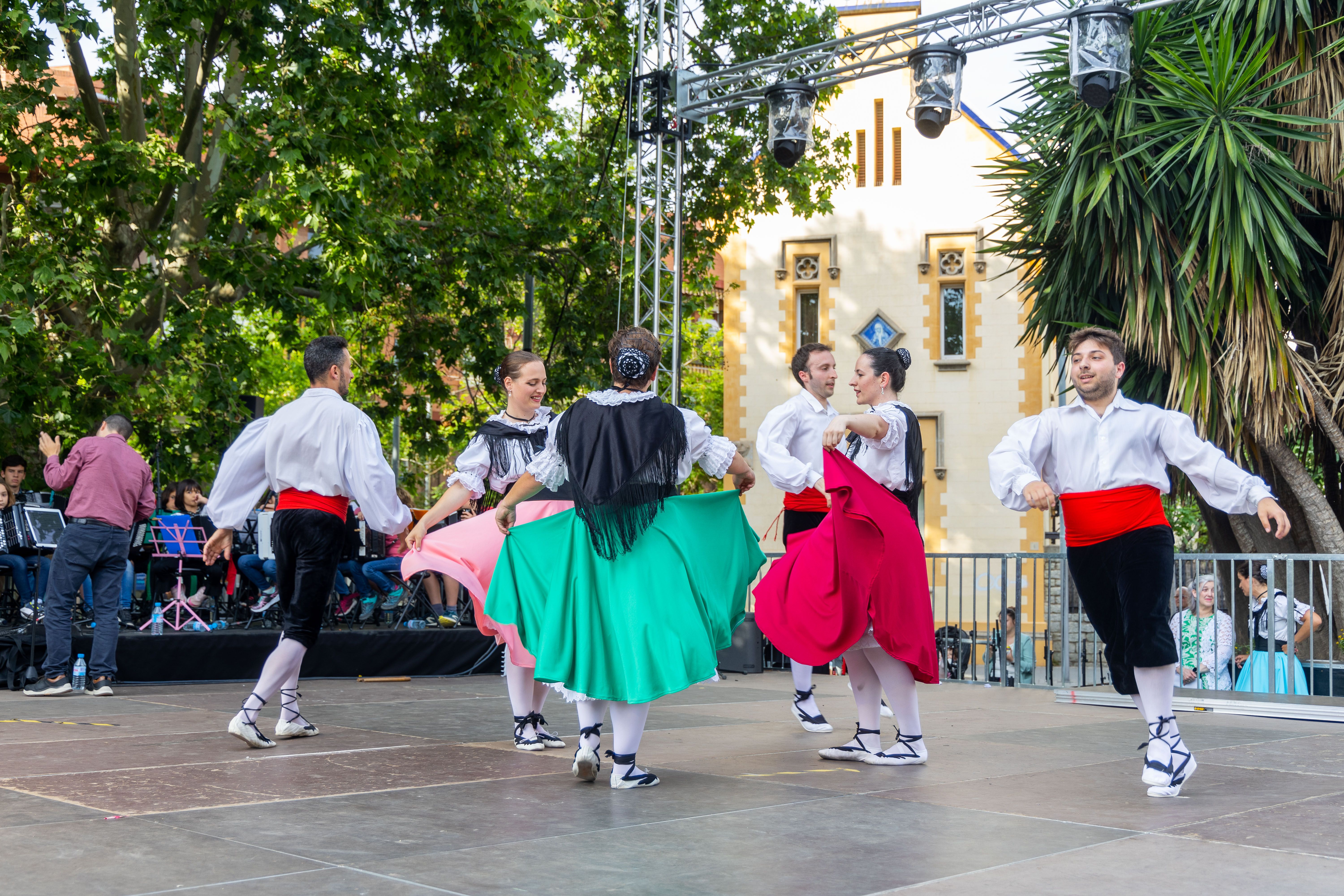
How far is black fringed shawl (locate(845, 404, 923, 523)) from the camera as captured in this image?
548 centimetres

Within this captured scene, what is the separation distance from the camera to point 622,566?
464 centimetres

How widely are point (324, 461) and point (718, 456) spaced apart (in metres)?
2.10

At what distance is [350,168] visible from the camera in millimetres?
12359

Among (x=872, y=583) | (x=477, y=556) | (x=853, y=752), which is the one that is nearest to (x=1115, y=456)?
(x=872, y=583)

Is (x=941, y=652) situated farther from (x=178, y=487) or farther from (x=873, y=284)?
(x=873, y=284)

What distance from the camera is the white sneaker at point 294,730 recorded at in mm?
6031

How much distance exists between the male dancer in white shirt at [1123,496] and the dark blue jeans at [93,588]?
619 centimetres

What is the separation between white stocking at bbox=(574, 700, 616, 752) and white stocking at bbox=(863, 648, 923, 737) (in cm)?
130

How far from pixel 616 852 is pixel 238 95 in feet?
41.3

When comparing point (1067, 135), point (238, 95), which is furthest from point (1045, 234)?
point (238, 95)

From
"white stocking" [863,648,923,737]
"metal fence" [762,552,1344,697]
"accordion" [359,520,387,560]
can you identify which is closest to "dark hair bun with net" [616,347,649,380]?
"white stocking" [863,648,923,737]

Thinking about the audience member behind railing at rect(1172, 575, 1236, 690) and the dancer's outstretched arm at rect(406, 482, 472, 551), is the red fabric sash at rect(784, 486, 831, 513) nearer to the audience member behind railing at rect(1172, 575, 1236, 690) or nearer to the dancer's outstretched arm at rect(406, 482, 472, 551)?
the dancer's outstretched arm at rect(406, 482, 472, 551)

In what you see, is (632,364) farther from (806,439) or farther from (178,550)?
(178,550)

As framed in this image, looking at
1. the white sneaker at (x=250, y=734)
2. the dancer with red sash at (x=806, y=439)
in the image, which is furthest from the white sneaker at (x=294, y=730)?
the dancer with red sash at (x=806, y=439)
